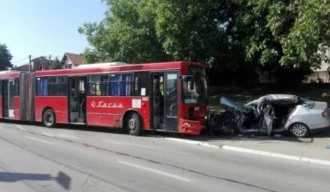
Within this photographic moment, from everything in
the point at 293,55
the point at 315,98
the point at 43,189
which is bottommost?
the point at 43,189

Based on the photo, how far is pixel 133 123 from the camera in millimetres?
21422

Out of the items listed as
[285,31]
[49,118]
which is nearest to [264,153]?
[285,31]

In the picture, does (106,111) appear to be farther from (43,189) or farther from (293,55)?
(43,189)

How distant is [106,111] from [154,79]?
306cm

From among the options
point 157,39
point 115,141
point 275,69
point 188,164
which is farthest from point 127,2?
point 188,164

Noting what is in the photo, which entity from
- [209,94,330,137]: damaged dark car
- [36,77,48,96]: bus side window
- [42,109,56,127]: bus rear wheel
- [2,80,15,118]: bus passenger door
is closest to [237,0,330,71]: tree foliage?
[209,94,330,137]: damaged dark car

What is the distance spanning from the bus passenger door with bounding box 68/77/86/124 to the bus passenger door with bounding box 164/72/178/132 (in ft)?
16.8

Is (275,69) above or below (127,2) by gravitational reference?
below

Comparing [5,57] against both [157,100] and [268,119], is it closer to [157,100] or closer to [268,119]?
[157,100]

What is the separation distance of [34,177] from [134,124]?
1034 centimetres

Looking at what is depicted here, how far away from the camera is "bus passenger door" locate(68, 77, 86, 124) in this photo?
23953 millimetres

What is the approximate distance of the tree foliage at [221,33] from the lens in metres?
19.9

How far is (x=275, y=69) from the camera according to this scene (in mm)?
27641

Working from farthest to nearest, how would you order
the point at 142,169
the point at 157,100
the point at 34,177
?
the point at 157,100
the point at 142,169
the point at 34,177
